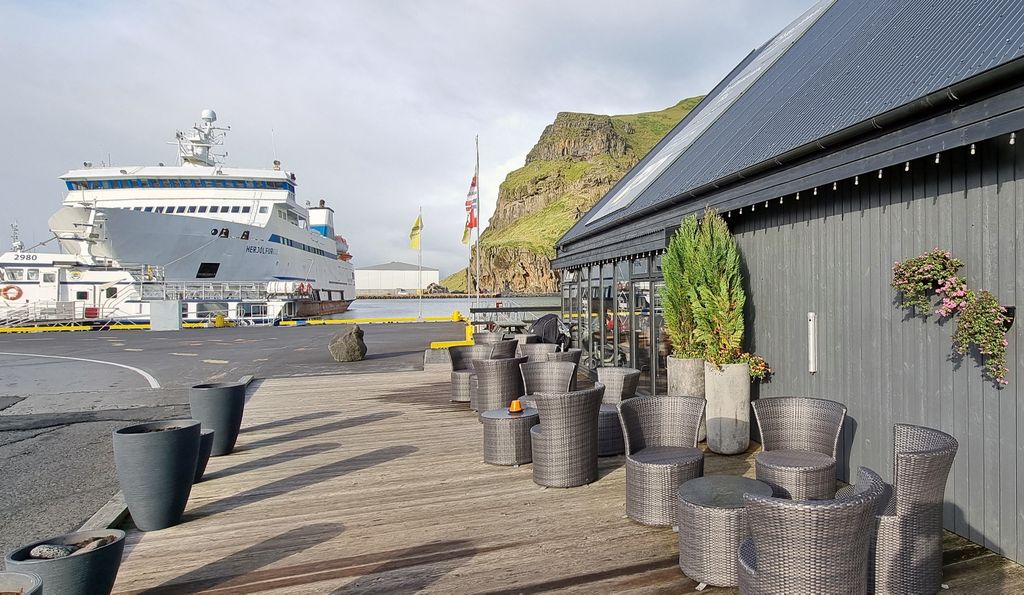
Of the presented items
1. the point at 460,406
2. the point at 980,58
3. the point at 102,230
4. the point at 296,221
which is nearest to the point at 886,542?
the point at 980,58

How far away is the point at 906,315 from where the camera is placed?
14.1 feet

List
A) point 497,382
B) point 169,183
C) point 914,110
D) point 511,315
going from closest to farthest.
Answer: point 914,110 → point 497,382 → point 511,315 → point 169,183

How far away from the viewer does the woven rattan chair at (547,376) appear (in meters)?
6.92

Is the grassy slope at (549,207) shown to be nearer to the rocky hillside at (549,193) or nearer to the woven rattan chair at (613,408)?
the rocky hillside at (549,193)

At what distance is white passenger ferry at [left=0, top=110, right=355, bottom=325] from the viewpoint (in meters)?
34.2

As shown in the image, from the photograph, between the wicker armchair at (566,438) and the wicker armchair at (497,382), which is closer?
the wicker armchair at (566,438)

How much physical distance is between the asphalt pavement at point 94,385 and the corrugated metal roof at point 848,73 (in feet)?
24.6

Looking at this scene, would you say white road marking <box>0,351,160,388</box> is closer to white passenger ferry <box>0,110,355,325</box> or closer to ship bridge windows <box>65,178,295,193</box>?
white passenger ferry <box>0,110,355,325</box>

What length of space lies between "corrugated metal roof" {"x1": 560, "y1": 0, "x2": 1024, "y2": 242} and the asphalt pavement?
7.51m

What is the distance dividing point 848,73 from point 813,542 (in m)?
4.98

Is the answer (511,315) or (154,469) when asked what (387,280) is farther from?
(154,469)

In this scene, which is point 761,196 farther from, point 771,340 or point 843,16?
point 843,16

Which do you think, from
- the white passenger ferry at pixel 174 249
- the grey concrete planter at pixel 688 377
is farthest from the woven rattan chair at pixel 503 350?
the white passenger ferry at pixel 174 249

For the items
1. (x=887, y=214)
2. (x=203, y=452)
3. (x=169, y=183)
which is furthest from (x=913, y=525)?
(x=169, y=183)
